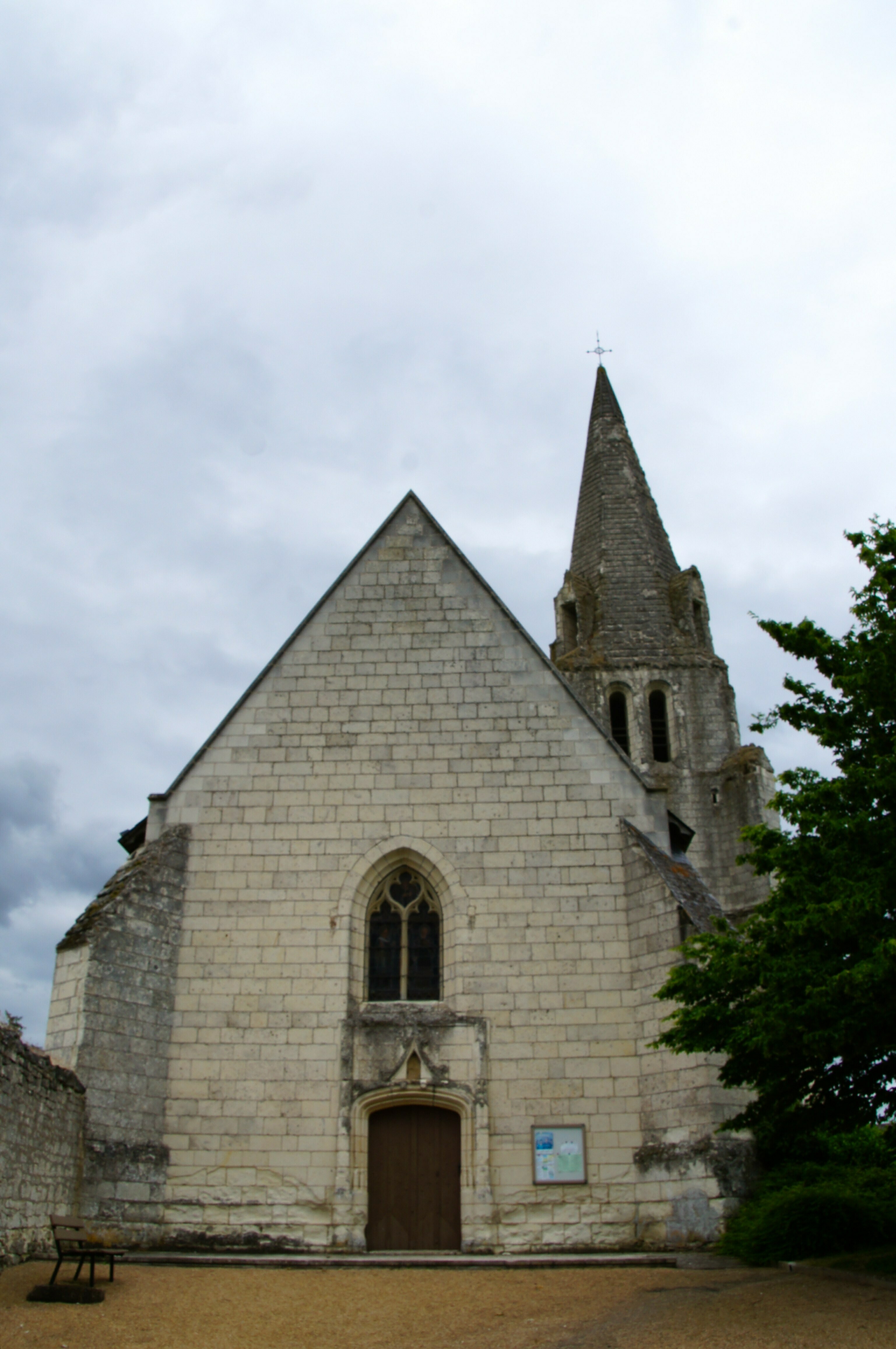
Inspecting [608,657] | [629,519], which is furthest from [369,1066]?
[629,519]

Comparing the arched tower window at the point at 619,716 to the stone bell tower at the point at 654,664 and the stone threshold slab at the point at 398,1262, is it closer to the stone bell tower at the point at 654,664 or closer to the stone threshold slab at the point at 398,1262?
the stone bell tower at the point at 654,664

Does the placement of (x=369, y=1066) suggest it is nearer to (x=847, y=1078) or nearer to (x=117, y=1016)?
(x=117, y=1016)

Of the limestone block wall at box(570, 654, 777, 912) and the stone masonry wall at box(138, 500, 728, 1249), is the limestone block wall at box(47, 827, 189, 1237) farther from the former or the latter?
the limestone block wall at box(570, 654, 777, 912)

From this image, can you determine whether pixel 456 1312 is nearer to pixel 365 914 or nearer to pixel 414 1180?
pixel 414 1180

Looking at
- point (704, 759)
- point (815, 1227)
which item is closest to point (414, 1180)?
point (815, 1227)

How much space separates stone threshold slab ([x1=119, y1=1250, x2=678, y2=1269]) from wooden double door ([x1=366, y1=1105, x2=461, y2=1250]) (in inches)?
37.9

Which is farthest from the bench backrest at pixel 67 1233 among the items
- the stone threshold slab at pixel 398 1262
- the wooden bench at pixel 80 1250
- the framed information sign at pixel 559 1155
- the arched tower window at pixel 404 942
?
the framed information sign at pixel 559 1155

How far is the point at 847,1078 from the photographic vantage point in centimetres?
923

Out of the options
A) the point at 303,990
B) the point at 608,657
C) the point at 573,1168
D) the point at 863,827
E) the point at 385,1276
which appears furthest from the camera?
the point at 608,657

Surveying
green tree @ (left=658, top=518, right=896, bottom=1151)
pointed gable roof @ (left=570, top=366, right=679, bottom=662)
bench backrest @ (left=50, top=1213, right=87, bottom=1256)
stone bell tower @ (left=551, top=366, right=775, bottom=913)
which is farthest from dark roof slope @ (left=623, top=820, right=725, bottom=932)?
pointed gable roof @ (left=570, top=366, right=679, bottom=662)

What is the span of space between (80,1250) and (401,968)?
5332mm

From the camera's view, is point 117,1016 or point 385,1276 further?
point 117,1016

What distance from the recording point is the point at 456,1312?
8.59 metres

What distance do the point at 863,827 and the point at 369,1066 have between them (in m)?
6.79
